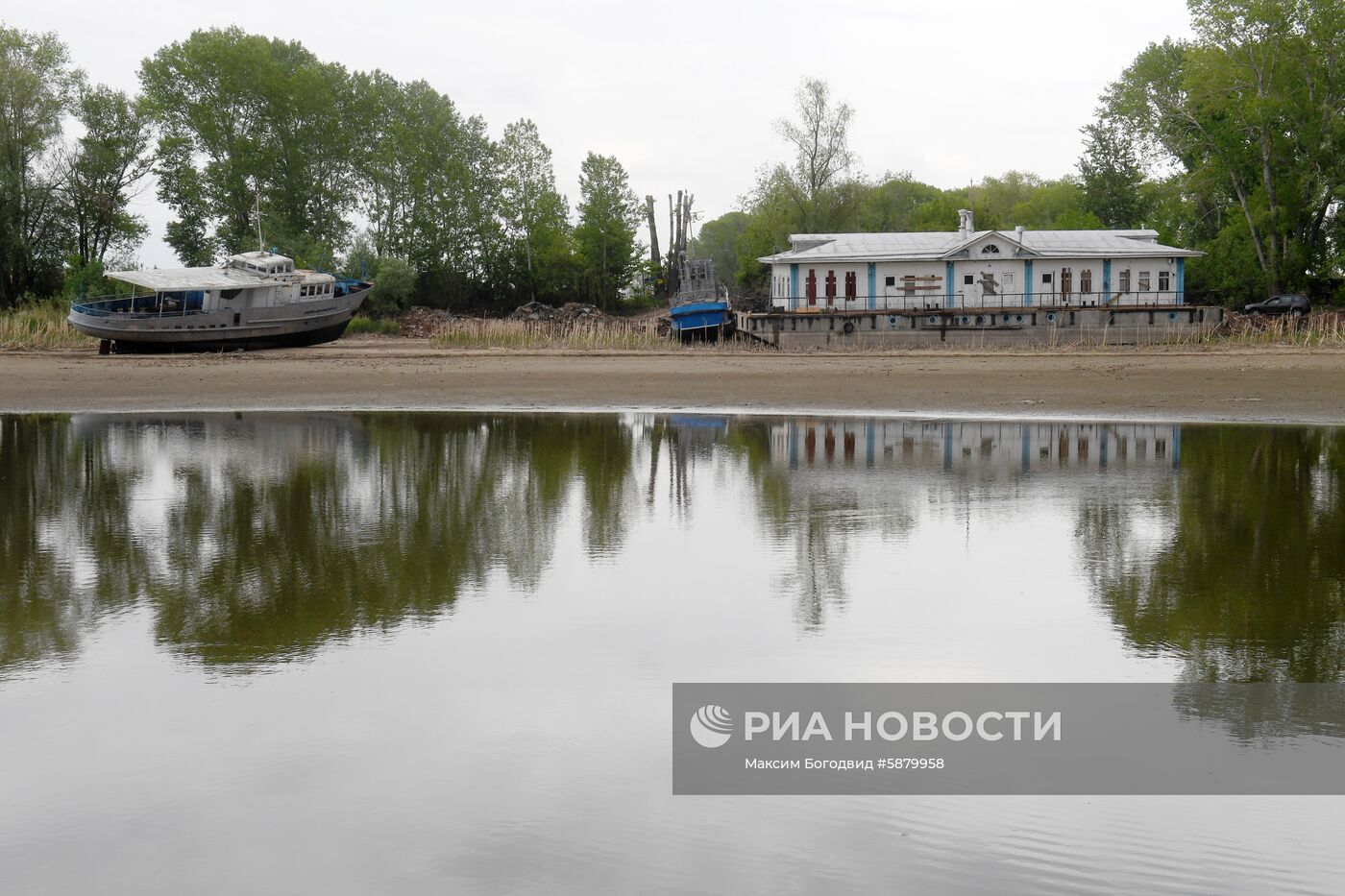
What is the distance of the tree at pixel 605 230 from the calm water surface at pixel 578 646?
56.3m

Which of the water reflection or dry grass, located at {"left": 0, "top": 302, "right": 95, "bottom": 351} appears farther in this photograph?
dry grass, located at {"left": 0, "top": 302, "right": 95, "bottom": 351}

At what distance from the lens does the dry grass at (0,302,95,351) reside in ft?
146

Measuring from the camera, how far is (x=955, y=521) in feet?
39.8

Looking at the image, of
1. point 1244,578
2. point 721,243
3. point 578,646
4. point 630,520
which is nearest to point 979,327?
point 630,520

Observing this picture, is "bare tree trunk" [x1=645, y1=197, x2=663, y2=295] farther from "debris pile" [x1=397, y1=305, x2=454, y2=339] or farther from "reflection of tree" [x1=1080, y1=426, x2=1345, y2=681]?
"reflection of tree" [x1=1080, y1=426, x2=1345, y2=681]

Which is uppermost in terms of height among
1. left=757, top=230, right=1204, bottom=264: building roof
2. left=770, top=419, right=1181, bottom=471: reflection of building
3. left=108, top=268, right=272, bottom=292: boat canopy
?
left=757, top=230, right=1204, bottom=264: building roof

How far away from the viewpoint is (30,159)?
197 ft

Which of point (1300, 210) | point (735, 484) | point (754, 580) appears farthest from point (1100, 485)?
point (1300, 210)

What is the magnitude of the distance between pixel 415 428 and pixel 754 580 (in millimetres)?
13415

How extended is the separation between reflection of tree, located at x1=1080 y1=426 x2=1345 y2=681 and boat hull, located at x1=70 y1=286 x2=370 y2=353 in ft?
120

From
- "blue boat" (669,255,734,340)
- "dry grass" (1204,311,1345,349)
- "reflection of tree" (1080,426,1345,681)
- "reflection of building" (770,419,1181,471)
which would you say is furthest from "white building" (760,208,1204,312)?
"reflection of tree" (1080,426,1345,681)

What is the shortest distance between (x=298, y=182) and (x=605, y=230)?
56.9ft

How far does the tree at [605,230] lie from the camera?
72125 mm

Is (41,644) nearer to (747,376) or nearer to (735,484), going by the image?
(735,484)
